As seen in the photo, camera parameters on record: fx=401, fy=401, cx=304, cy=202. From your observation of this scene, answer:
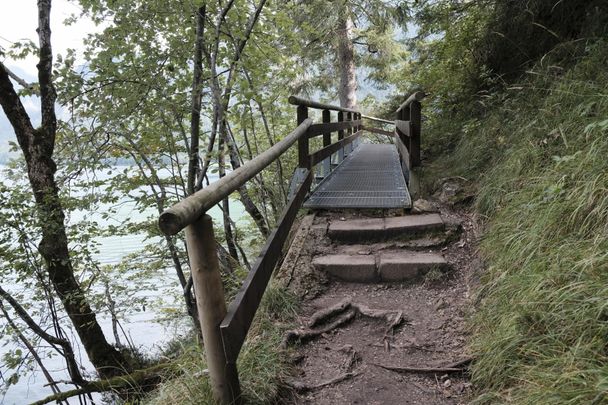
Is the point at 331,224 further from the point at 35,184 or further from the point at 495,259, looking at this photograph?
the point at 35,184

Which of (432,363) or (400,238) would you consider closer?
(432,363)

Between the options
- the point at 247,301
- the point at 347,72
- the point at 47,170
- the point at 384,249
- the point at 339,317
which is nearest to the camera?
the point at 247,301

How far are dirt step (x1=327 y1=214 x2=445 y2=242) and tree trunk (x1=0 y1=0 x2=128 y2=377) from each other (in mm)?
3685

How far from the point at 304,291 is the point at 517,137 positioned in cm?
249

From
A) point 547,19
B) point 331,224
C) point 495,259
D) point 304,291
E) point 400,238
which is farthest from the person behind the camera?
point 547,19

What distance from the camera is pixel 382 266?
124 inches

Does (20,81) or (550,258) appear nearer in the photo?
(550,258)

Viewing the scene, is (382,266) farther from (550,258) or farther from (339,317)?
(550,258)

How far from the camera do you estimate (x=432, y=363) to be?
2.16 meters

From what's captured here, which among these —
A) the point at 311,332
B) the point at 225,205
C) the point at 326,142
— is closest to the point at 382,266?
the point at 311,332

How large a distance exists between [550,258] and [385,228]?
1721 millimetres

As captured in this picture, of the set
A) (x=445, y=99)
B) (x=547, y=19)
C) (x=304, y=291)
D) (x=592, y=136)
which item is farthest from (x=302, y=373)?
(x=445, y=99)

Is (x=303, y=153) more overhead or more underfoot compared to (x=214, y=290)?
more overhead

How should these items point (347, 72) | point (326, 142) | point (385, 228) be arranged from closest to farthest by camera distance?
point (385, 228)
point (326, 142)
point (347, 72)
